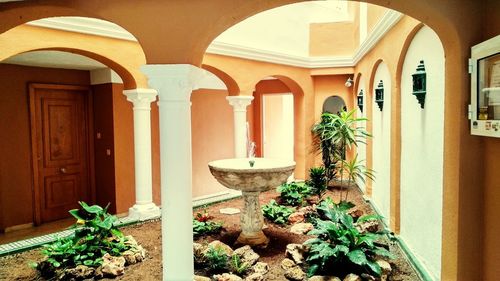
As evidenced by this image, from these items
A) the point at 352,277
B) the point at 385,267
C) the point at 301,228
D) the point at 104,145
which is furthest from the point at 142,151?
the point at 385,267

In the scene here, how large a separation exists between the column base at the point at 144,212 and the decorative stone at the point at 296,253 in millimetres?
2610

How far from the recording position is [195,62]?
121 inches

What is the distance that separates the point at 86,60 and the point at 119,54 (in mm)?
1366

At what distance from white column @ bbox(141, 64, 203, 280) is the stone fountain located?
1.21 metres

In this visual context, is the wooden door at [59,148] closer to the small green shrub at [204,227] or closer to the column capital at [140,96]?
the column capital at [140,96]

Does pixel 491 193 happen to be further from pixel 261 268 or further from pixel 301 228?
pixel 301 228

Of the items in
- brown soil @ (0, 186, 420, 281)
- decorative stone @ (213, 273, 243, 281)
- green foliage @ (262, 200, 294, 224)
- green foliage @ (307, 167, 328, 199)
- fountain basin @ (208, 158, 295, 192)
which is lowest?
brown soil @ (0, 186, 420, 281)

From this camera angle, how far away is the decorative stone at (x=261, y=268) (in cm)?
385

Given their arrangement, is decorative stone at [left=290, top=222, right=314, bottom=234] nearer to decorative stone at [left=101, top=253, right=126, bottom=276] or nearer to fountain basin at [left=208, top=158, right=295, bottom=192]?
fountain basin at [left=208, top=158, right=295, bottom=192]

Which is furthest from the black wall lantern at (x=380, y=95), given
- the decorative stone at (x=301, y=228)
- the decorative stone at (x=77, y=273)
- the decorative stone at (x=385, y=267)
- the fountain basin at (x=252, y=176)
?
the decorative stone at (x=77, y=273)

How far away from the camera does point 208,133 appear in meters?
8.87

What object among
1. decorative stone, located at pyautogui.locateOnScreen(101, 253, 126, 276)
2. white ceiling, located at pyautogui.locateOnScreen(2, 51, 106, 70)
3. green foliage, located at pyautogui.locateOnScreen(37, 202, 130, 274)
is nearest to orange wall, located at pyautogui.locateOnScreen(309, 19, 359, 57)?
white ceiling, located at pyautogui.locateOnScreen(2, 51, 106, 70)

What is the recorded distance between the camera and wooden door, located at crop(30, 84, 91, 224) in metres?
6.71

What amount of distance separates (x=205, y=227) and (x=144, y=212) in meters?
1.29
